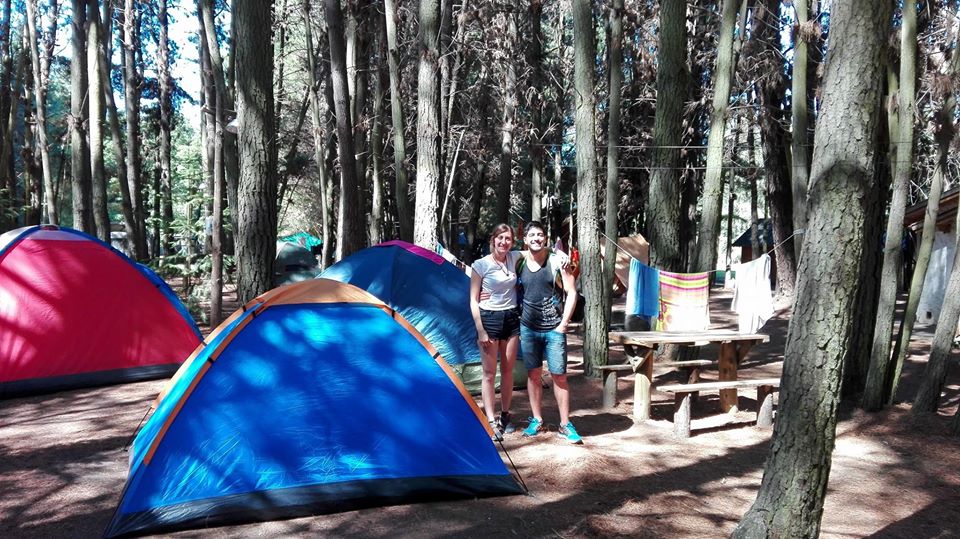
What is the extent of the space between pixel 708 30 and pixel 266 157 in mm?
12231

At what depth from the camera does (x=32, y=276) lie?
8.48 meters

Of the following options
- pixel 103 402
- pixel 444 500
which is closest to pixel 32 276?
pixel 103 402

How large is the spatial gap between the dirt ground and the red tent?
1.15 feet

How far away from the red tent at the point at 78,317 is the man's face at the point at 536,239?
5.07 m

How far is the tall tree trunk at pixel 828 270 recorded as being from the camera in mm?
3607

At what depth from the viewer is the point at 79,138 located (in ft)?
41.4

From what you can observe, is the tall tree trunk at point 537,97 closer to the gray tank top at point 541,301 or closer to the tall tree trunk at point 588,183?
the tall tree trunk at point 588,183

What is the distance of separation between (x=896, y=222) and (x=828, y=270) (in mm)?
4807

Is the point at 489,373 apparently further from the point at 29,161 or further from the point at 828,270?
the point at 29,161

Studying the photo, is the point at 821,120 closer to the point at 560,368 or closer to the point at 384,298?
the point at 560,368

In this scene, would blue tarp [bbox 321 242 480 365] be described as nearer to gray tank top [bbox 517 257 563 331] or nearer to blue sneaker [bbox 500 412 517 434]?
blue sneaker [bbox 500 412 517 434]

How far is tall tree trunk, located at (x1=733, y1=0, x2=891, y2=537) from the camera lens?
3.61 metres

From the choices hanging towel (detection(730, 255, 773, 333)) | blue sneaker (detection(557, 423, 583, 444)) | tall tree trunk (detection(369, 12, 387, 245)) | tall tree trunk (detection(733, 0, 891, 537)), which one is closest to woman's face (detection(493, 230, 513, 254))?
blue sneaker (detection(557, 423, 583, 444))

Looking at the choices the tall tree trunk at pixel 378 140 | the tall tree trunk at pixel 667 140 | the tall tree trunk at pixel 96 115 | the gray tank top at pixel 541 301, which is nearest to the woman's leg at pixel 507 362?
the gray tank top at pixel 541 301
